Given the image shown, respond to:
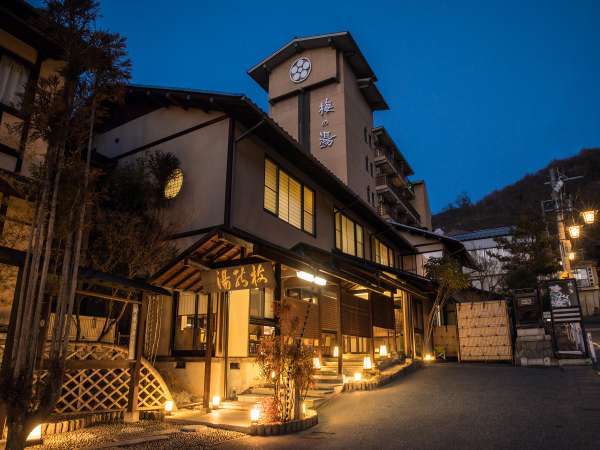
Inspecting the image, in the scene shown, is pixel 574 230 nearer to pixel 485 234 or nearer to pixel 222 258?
pixel 222 258

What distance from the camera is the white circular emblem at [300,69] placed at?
96.3ft

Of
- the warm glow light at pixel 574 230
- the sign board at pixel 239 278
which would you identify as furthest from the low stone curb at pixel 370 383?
the warm glow light at pixel 574 230

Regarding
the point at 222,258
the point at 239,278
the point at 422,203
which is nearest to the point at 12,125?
the point at 222,258

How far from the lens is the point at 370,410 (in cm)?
892

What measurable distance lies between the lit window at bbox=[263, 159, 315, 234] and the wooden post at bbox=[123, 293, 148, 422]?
547 cm

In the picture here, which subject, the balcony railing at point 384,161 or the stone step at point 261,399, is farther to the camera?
the balcony railing at point 384,161

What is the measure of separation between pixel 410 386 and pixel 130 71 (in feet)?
32.4

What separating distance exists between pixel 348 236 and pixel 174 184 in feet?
27.6

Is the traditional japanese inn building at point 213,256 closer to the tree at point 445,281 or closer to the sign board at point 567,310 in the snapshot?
the tree at point 445,281

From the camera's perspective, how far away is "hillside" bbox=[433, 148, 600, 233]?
62.1 m

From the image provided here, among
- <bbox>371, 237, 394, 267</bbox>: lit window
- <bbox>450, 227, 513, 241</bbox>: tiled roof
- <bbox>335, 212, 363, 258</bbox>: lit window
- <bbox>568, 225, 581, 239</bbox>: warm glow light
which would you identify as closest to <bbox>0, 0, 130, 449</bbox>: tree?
<bbox>335, 212, 363, 258</bbox>: lit window

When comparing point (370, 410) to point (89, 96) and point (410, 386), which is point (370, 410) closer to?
point (410, 386)

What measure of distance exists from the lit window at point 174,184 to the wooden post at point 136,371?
4786mm

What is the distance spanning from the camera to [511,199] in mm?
68312
